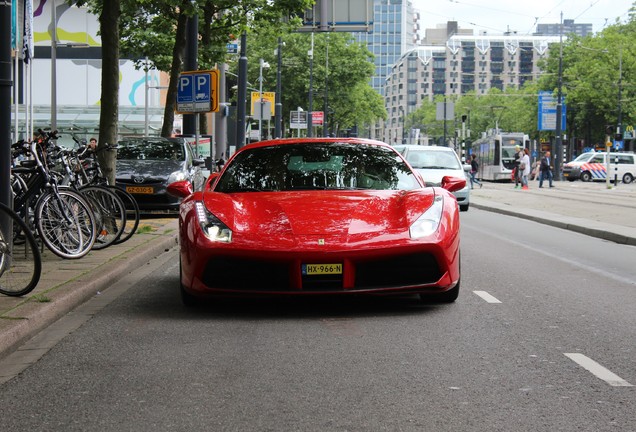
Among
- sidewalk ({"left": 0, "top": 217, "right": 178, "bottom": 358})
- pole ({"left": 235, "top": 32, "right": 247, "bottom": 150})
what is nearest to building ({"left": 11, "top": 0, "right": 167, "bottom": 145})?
pole ({"left": 235, "top": 32, "right": 247, "bottom": 150})

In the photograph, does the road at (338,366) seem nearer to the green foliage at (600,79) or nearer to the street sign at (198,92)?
the street sign at (198,92)

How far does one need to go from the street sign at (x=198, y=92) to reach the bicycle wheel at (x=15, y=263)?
35.3 ft

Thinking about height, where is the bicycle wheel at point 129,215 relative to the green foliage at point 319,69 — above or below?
below

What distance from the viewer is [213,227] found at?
707 cm

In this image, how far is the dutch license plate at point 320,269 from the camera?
6836mm

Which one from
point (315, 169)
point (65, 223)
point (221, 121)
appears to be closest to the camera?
point (315, 169)

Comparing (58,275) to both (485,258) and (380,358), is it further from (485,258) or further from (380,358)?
(485,258)

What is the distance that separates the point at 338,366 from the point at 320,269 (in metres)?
1.52

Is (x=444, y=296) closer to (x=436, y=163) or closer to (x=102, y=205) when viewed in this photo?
(x=102, y=205)

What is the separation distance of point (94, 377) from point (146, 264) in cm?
585

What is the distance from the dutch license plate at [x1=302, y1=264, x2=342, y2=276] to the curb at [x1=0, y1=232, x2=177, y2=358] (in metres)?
1.78

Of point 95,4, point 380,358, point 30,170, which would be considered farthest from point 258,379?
point 95,4

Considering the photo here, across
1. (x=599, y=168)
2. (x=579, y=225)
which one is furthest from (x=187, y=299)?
(x=599, y=168)

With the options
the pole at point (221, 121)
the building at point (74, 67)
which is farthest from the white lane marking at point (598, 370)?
the building at point (74, 67)
